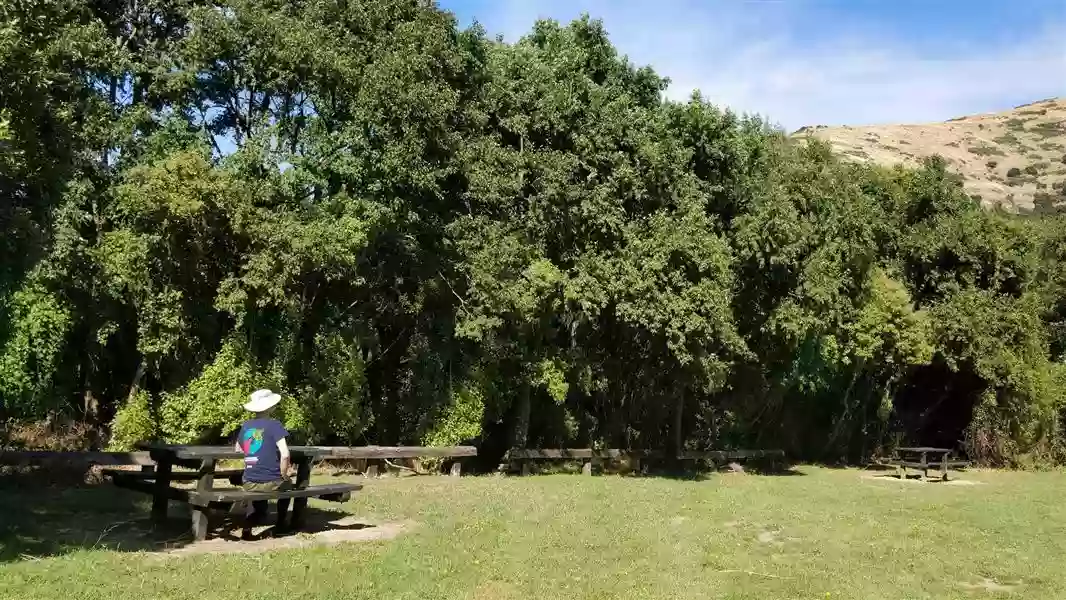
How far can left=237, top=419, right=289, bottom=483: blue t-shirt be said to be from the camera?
9.03m

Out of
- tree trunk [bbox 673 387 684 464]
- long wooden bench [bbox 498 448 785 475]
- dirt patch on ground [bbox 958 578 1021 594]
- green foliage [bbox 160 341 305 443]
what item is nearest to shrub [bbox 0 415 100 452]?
green foliage [bbox 160 341 305 443]

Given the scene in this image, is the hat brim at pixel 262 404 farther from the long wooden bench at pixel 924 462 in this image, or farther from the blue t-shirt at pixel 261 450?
the long wooden bench at pixel 924 462

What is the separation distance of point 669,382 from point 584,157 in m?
6.25

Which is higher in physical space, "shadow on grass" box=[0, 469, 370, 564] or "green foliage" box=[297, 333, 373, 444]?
"green foliage" box=[297, 333, 373, 444]

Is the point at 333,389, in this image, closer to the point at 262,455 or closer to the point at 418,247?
the point at 418,247

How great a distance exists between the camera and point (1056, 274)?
29969 mm

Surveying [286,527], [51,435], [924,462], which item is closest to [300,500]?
[286,527]

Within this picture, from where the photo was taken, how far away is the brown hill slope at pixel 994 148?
57256 mm

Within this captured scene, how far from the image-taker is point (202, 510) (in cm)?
895

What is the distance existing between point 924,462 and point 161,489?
19614 mm

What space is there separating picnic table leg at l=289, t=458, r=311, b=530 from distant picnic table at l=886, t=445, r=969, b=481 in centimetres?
1788

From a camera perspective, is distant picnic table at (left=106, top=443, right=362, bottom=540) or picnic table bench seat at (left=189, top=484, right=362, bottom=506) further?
distant picnic table at (left=106, top=443, right=362, bottom=540)

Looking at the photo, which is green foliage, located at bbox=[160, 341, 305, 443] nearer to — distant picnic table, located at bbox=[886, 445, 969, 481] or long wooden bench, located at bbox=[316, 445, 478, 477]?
long wooden bench, located at bbox=[316, 445, 478, 477]

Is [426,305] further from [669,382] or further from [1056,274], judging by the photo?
[1056,274]
